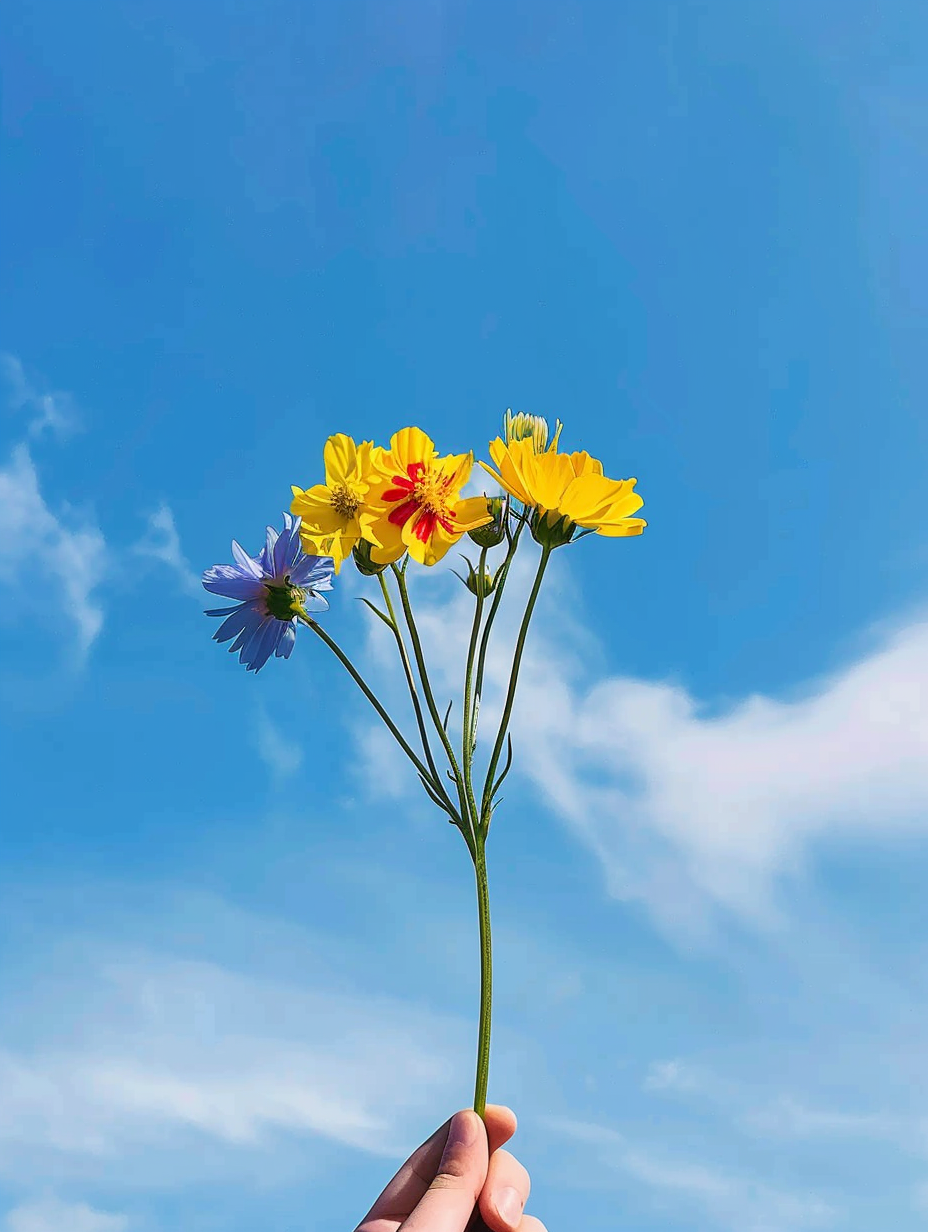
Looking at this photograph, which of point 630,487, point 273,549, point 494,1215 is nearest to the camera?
point 494,1215

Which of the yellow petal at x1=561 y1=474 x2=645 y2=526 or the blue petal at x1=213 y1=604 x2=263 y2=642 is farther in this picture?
the blue petal at x1=213 y1=604 x2=263 y2=642

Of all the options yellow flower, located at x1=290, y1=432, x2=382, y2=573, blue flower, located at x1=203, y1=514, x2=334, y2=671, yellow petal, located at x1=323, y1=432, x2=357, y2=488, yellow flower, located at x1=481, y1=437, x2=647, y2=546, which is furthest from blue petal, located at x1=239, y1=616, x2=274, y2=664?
yellow flower, located at x1=481, y1=437, x2=647, y2=546

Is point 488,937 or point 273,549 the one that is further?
point 273,549

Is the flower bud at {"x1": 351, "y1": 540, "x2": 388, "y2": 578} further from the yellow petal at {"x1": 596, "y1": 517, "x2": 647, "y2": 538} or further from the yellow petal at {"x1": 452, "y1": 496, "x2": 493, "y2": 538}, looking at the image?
the yellow petal at {"x1": 596, "y1": 517, "x2": 647, "y2": 538}

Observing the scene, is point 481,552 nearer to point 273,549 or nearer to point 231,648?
point 273,549

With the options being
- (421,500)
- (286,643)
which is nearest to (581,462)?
(421,500)

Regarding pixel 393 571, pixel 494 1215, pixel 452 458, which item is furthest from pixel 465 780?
pixel 494 1215

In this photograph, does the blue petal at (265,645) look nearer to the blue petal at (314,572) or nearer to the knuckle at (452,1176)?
the blue petal at (314,572)

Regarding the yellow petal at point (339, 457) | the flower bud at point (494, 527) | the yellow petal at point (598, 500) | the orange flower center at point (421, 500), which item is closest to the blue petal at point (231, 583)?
the yellow petal at point (339, 457)
